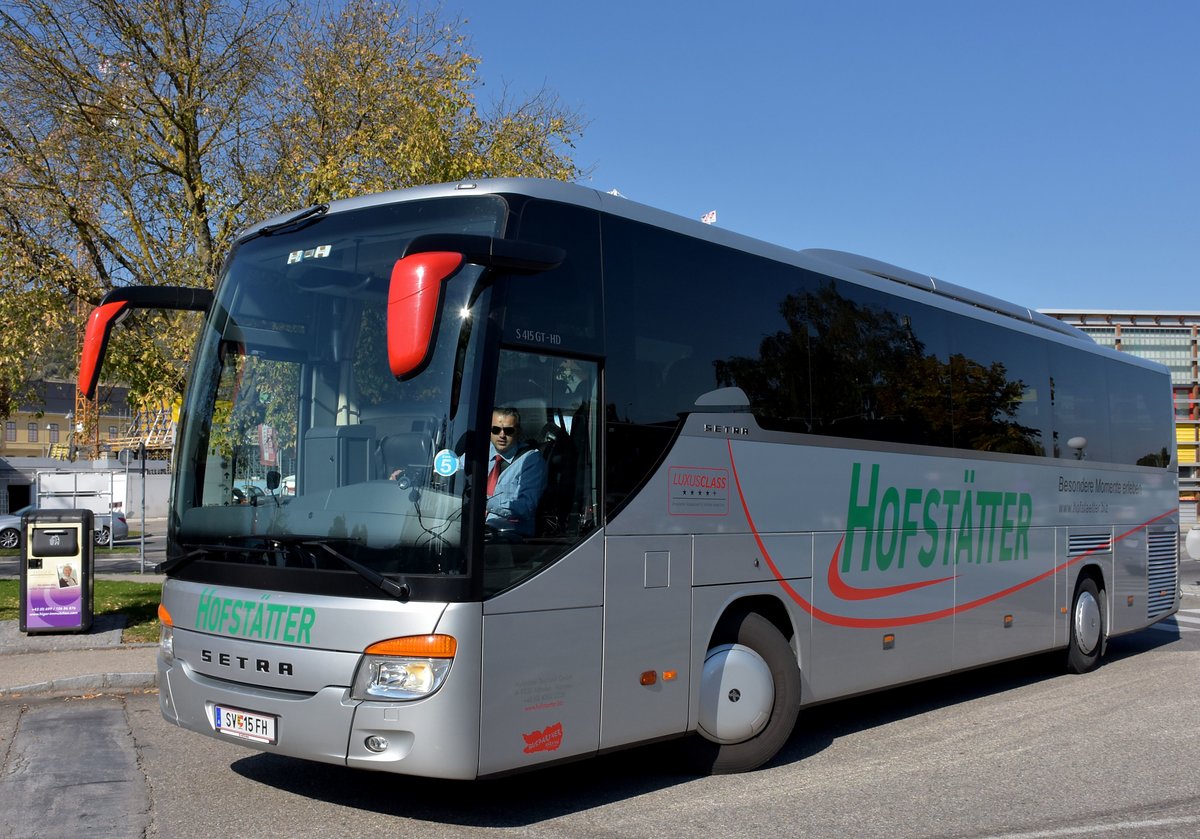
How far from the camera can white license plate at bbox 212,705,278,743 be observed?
5863 millimetres

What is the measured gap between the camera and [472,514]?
5.59 meters

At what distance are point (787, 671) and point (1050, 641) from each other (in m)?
5.06

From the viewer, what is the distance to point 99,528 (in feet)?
124

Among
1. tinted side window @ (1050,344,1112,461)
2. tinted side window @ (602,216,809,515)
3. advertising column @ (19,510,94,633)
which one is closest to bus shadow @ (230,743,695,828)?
tinted side window @ (602,216,809,515)

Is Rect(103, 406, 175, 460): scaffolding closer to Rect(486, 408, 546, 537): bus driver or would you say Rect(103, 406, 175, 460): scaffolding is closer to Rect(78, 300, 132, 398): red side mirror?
Rect(78, 300, 132, 398): red side mirror

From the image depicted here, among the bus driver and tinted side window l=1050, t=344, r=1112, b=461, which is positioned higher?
tinted side window l=1050, t=344, r=1112, b=461

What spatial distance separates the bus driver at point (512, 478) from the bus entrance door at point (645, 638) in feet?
2.09

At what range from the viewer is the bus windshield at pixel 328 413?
18.5ft

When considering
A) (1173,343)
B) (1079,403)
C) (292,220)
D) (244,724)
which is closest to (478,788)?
(244,724)

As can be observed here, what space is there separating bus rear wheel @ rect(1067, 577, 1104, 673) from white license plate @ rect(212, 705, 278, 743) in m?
9.00

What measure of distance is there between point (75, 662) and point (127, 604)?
4756mm

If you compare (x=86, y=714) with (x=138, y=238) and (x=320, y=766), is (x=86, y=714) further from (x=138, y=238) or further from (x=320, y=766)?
(x=138, y=238)

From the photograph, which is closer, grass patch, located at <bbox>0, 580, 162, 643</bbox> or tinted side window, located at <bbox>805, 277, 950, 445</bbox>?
tinted side window, located at <bbox>805, 277, 950, 445</bbox>

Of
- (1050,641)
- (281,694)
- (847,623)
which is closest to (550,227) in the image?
(281,694)
